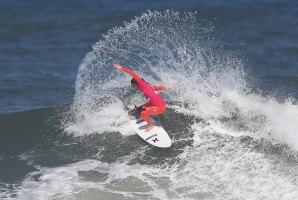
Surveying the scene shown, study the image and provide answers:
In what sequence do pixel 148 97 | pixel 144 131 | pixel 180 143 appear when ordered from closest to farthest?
pixel 148 97 → pixel 180 143 → pixel 144 131

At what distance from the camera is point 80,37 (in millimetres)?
32219

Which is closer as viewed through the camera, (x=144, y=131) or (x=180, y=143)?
(x=180, y=143)

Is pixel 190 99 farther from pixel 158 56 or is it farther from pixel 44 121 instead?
pixel 44 121

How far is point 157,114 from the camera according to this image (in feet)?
61.8

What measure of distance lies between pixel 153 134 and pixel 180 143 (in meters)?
0.86

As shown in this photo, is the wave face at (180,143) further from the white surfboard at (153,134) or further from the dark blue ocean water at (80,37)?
the dark blue ocean water at (80,37)

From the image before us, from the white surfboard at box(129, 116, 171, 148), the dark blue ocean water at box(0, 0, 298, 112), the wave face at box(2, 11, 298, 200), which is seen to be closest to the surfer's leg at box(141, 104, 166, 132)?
the white surfboard at box(129, 116, 171, 148)

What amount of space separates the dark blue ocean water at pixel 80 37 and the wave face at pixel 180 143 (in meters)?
3.15

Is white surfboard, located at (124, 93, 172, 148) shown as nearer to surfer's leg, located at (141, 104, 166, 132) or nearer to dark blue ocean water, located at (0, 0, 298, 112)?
surfer's leg, located at (141, 104, 166, 132)

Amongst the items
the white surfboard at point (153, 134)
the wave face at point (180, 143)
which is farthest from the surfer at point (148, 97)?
the wave face at point (180, 143)

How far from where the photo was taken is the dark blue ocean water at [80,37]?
84.8 ft

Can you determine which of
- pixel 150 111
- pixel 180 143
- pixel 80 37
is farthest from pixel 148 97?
pixel 80 37

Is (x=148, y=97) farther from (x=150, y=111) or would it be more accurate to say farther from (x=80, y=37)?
(x=80, y=37)

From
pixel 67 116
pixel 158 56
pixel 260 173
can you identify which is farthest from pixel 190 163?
pixel 158 56
